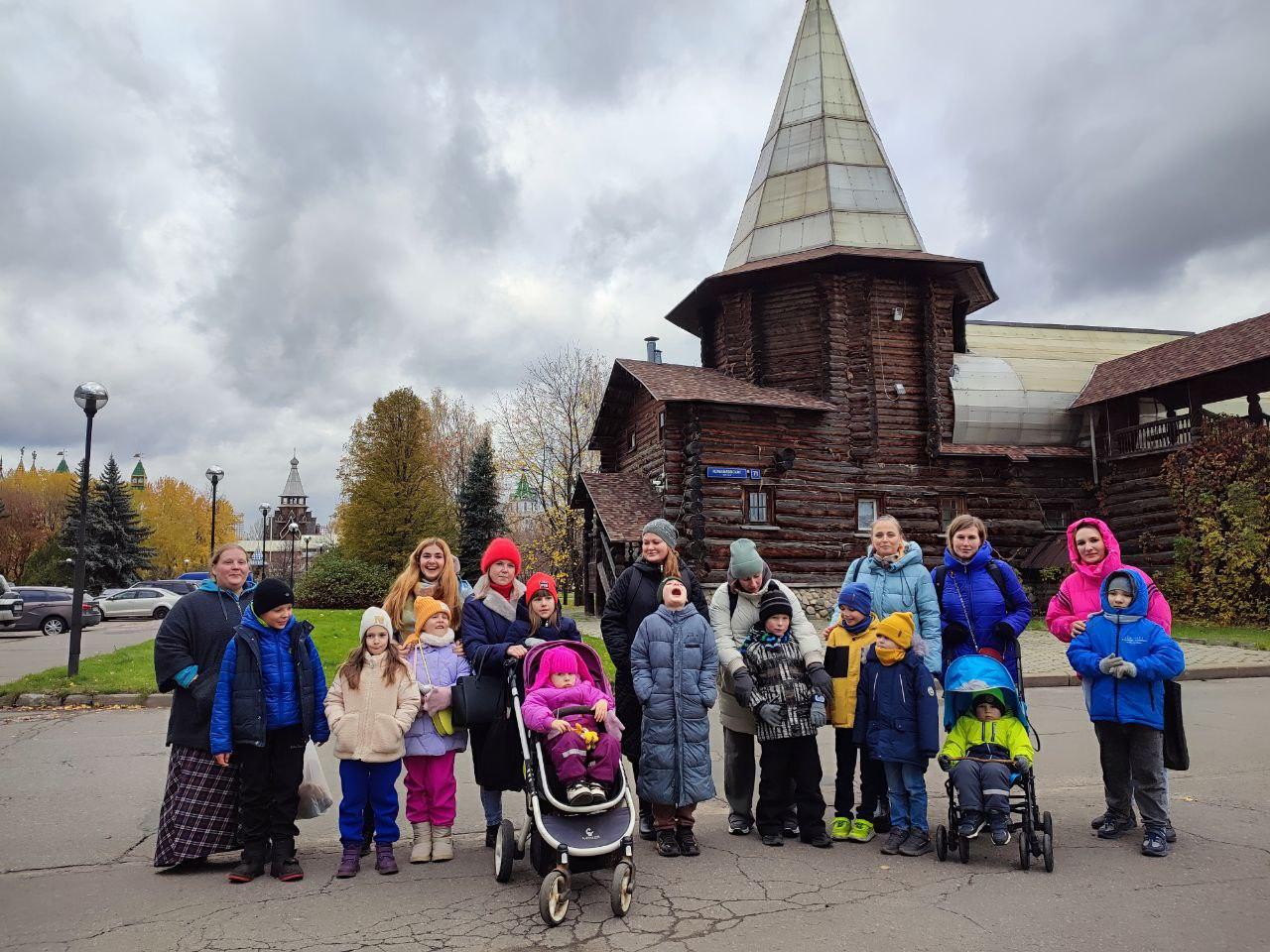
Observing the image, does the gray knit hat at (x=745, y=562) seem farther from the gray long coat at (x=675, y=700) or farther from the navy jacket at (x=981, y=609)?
the navy jacket at (x=981, y=609)

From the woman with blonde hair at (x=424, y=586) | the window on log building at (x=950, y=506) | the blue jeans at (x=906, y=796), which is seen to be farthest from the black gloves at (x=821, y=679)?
the window on log building at (x=950, y=506)

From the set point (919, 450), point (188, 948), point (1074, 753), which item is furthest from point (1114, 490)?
point (188, 948)

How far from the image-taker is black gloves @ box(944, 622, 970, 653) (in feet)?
19.3

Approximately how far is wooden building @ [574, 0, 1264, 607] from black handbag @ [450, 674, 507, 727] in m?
15.3

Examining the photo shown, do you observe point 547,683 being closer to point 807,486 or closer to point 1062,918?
point 1062,918

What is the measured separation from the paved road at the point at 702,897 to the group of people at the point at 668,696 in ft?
0.84

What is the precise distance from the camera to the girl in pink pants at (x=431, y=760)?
17.5 feet

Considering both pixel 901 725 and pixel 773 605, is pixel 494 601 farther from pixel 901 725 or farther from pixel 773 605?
pixel 901 725

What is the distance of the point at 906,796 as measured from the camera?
5.48 metres

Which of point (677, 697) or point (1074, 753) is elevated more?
point (677, 697)

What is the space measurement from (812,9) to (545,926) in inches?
1277

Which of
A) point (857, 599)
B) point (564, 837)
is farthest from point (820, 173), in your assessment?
point (564, 837)

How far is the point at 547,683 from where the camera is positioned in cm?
523

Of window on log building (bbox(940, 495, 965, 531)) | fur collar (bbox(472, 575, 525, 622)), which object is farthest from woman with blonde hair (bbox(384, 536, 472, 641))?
window on log building (bbox(940, 495, 965, 531))
